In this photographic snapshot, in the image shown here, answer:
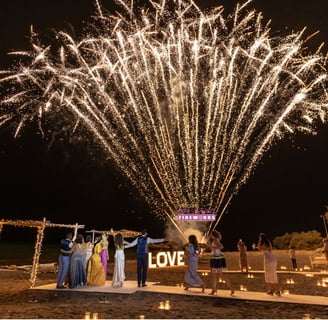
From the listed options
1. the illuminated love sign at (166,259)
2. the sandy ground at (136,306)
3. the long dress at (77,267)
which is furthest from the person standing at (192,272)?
the illuminated love sign at (166,259)

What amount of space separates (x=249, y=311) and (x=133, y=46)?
13.9 m

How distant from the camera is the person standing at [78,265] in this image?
473 inches

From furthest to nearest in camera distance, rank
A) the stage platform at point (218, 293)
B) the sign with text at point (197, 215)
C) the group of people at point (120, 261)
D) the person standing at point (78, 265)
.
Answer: the sign with text at point (197, 215), the person standing at point (78, 265), the group of people at point (120, 261), the stage platform at point (218, 293)

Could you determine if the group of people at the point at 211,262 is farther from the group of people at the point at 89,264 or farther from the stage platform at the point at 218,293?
the group of people at the point at 89,264

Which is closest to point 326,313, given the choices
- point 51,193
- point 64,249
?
point 64,249

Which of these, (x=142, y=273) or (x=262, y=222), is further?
(x=262, y=222)

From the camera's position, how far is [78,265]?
12.3 metres

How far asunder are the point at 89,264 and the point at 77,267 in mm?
537

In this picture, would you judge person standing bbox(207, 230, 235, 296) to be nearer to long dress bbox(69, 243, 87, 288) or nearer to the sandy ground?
the sandy ground

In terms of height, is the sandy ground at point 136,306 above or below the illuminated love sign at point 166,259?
below

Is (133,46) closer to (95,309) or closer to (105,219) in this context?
(95,309)

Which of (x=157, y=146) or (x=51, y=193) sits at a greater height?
(x=51, y=193)

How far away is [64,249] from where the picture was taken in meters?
12.4

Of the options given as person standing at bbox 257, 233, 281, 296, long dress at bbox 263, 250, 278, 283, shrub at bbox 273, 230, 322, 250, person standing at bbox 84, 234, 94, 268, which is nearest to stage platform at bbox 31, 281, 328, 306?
person standing at bbox 257, 233, 281, 296
